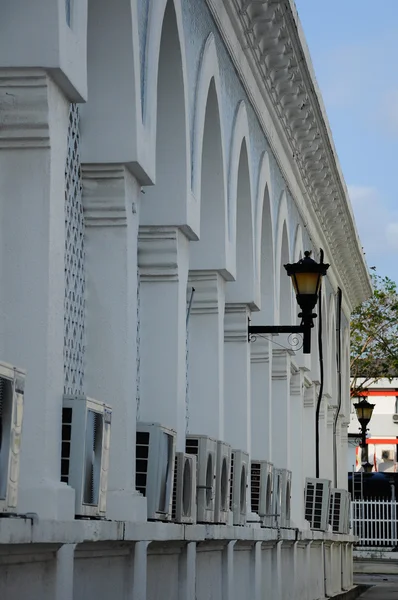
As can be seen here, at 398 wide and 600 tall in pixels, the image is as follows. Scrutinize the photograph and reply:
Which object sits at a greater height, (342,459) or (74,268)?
(342,459)

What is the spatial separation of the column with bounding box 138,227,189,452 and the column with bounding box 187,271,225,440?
218 cm

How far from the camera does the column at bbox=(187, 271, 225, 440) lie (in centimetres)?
1378

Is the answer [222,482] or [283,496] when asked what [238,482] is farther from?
[283,496]

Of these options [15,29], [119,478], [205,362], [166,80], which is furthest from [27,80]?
[205,362]

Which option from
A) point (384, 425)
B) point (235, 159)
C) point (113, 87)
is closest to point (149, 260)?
point (113, 87)

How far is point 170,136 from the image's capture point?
11852 mm

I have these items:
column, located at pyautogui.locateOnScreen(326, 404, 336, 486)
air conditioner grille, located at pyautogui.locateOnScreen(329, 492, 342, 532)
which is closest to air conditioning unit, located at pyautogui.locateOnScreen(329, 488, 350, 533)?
air conditioner grille, located at pyautogui.locateOnScreen(329, 492, 342, 532)

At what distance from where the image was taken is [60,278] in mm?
7961

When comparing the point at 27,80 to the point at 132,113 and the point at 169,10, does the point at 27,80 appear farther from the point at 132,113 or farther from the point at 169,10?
the point at 169,10

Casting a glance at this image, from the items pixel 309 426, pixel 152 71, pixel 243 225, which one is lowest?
pixel 309 426

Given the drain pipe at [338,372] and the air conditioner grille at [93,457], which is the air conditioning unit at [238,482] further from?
the drain pipe at [338,372]

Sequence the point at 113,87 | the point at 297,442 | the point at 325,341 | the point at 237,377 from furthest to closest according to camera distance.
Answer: the point at 325,341 < the point at 297,442 < the point at 237,377 < the point at 113,87

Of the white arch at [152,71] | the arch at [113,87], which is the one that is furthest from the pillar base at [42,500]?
the white arch at [152,71]

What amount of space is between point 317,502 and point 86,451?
1486 centimetres
